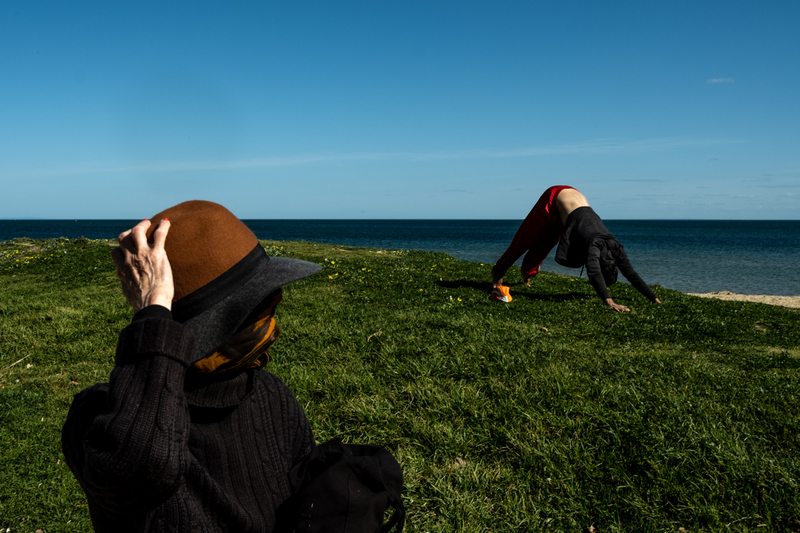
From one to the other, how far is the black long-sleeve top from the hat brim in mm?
7811

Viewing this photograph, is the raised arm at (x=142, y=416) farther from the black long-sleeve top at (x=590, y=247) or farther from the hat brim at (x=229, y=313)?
the black long-sleeve top at (x=590, y=247)

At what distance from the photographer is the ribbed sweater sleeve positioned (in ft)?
4.46

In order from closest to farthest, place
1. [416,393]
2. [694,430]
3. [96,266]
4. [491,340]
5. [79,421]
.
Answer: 1. [79,421]
2. [694,430]
3. [416,393]
4. [491,340]
5. [96,266]

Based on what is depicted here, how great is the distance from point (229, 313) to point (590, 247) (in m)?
7.98

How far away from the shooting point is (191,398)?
1715 mm

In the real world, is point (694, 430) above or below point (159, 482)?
below

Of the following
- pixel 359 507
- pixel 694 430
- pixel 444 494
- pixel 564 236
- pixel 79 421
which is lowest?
pixel 444 494

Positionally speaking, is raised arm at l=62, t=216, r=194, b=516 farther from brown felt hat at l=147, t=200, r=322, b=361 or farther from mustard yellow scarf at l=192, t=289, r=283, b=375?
mustard yellow scarf at l=192, t=289, r=283, b=375

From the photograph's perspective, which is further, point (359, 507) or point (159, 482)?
point (359, 507)

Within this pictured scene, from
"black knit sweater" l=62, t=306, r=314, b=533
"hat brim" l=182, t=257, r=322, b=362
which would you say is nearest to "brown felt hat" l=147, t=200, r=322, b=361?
"hat brim" l=182, t=257, r=322, b=362

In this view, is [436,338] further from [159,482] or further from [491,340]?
[159,482]

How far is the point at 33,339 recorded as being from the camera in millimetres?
7125

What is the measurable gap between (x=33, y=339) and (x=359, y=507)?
24.3 feet

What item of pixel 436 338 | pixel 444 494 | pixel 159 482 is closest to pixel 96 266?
pixel 436 338
